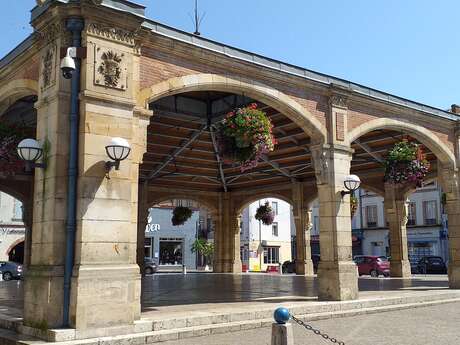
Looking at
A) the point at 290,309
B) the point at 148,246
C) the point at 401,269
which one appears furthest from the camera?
the point at 148,246

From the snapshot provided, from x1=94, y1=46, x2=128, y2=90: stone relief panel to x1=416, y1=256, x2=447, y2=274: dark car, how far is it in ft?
93.6

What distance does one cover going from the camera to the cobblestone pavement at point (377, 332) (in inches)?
316

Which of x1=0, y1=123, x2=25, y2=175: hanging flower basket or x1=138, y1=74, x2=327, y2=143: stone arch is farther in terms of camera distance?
x1=0, y1=123, x2=25, y2=175: hanging flower basket

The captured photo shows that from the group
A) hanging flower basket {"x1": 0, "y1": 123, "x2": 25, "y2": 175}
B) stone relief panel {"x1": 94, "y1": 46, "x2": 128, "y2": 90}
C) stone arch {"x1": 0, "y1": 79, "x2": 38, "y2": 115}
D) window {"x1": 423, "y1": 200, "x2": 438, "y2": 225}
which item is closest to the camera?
stone relief panel {"x1": 94, "y1": 46, "x2": 128, "y2": 90}

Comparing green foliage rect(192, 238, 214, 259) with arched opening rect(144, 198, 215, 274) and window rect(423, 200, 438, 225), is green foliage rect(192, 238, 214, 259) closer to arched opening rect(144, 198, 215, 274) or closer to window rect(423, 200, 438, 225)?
arched opening rect(144, 198, 215, 274)

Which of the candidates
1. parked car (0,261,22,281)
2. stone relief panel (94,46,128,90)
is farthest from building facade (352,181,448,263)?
stone relief panel (94,46,128,90)

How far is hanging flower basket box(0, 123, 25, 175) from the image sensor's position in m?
9.98

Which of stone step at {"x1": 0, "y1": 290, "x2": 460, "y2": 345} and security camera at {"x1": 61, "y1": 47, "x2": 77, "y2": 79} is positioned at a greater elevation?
security camera at {"x1": 61, "y1": 47, "x2": 77, "y2": 79}

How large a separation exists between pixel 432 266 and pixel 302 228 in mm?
12708

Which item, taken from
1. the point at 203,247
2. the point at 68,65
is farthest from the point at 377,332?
the point at 203,247

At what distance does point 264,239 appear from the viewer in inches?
1869

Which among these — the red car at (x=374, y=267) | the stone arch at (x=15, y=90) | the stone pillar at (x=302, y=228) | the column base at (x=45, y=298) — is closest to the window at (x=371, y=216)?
the red car at (x=374, y=267)

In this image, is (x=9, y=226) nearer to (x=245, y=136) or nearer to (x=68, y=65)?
(x=245, y=136)

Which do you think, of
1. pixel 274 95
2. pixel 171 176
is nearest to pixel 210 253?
pixel 171 176
